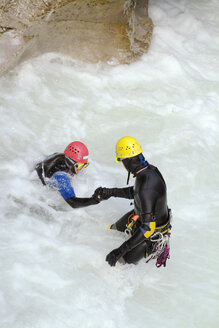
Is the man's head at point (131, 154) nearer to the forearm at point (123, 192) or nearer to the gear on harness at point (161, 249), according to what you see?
the forearm at point (123, 192)

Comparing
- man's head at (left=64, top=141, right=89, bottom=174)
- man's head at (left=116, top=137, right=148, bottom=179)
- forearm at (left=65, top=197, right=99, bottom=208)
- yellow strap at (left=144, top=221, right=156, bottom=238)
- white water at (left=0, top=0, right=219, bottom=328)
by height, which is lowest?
white water at (left=0, top=0, right=219, bottom=328)

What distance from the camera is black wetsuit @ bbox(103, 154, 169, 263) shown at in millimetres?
4695

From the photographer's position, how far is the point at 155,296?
17.1 ft

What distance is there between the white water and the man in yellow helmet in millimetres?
362

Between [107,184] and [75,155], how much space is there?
106cm

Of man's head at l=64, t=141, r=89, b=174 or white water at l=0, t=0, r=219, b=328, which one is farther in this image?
man's head at l=64, t=141, r=89, b=174

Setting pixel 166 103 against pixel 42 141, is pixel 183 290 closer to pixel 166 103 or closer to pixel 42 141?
pixel 42 141

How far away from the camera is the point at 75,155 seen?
18.2 feet

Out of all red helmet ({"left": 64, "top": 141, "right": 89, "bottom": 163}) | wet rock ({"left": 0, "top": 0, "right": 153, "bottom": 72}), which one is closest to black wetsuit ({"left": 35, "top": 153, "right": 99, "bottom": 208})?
red helmet ({"left": 64, "top": 141, "right": 89, "bottom": 163})

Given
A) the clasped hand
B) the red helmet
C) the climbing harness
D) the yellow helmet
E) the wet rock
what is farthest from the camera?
the wet rock

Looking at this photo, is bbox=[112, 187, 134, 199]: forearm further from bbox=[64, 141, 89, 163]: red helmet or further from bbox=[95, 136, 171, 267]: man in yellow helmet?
bbox=[64, 141, 89, 163]: red helmet

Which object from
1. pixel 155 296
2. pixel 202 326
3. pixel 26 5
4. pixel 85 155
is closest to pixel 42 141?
pixel 85 155

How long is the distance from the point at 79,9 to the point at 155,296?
501 cm

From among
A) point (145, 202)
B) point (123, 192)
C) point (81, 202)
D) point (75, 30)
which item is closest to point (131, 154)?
point (145, 202)
